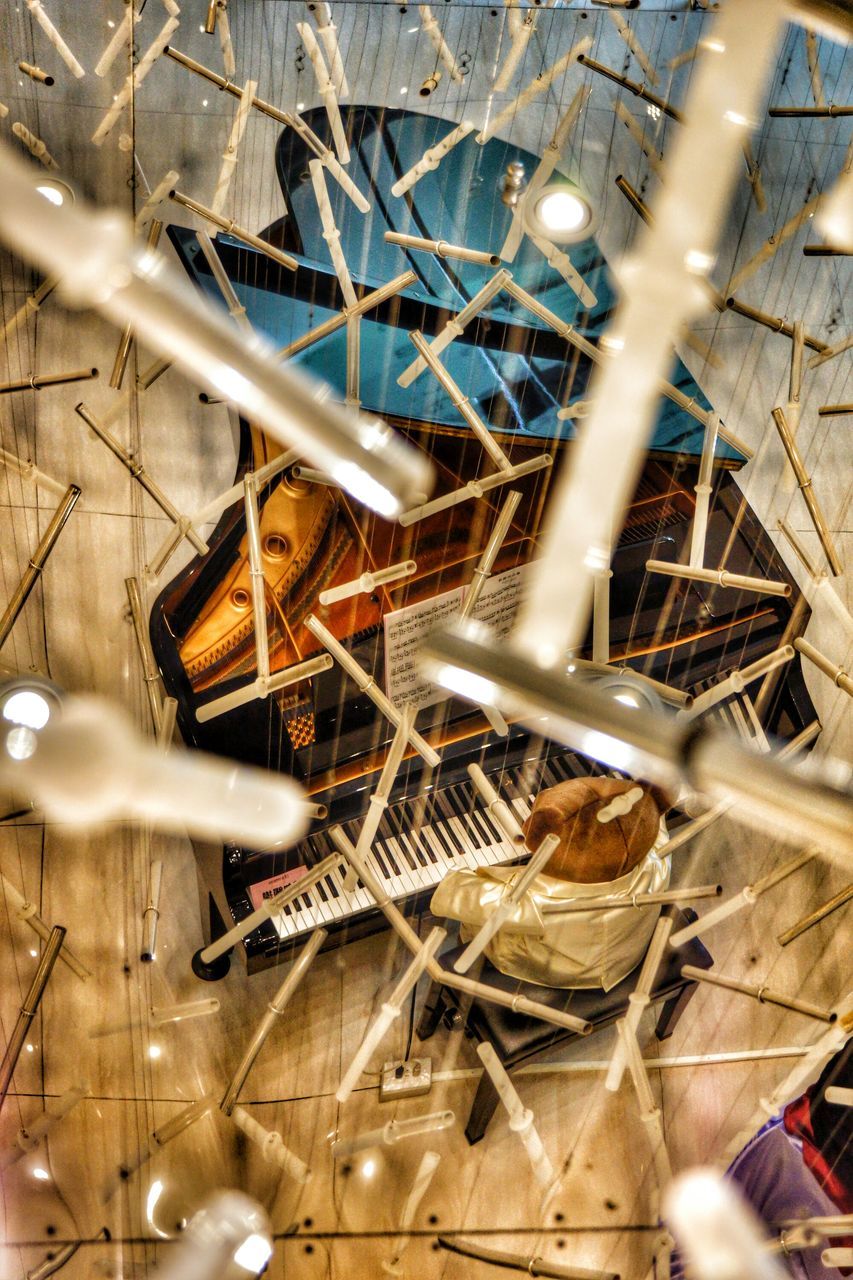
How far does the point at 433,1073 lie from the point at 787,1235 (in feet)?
5.63

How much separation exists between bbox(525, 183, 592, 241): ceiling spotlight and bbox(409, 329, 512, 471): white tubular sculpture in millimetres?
808

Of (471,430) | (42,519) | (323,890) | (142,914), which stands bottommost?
(323,890)

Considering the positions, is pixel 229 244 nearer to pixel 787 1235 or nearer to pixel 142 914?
pixel 142 914

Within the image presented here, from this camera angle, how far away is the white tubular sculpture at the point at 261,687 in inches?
179

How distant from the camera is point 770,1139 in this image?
15.8ft

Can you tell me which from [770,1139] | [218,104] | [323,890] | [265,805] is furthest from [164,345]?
[218,104]

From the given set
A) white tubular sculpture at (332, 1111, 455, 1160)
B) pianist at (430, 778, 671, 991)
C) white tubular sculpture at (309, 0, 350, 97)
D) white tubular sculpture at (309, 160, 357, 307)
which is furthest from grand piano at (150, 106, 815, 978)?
white tubular sculpture at (332, 1111, 455, 1160)

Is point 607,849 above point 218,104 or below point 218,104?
below

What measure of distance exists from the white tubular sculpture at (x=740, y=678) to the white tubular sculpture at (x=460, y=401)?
1351 mm

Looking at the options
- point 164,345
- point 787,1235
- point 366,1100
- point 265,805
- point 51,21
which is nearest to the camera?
point 164,345

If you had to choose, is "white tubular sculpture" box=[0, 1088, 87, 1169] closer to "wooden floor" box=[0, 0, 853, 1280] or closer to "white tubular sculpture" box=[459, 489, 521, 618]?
"wooden floor" box=[0, 0, 853, 1280]

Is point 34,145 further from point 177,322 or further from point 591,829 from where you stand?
point 177,322

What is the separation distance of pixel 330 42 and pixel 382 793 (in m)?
3.38

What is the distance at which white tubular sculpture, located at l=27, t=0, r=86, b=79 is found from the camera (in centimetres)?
515
